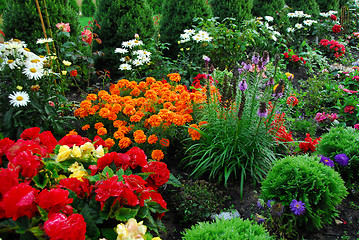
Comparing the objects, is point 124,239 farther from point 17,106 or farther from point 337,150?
point 337,150

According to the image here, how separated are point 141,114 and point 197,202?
1.07 meters

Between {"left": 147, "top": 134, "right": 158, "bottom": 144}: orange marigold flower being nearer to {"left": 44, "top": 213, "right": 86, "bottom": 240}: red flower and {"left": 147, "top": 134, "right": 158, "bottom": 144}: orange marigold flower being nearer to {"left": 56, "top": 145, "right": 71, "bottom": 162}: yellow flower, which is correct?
{"left": 56, "top": 145, "right": 71, "bottom": 162}: yellow flower

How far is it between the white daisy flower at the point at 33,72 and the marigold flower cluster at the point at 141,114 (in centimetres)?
53

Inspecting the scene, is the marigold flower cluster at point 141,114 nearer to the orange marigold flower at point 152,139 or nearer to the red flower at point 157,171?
the orange marigold flower at point 152,139

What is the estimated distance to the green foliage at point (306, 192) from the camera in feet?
7.11

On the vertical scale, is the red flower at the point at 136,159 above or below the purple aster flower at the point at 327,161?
above

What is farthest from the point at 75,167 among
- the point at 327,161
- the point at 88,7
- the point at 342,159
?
the point at 88,7

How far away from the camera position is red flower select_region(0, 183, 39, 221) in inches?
52.7

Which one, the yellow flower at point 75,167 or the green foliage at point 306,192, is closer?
the yellow flower at point 75,167

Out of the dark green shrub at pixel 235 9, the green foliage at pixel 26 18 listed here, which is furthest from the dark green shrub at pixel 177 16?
the green foliage at pixel 26 18

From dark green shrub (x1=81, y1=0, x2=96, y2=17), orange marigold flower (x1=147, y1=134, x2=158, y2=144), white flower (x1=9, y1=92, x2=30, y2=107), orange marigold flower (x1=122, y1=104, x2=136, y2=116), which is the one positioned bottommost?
orange marigold flower (x1=147, y1=134, x2=158, y2=144)

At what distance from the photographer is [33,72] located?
9.58ft

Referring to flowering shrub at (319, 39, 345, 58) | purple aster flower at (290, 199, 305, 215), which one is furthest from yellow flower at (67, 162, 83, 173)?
→ flowering shrub at (319, 39, 345, 58)

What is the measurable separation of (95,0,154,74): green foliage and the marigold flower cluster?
174 centimetres
